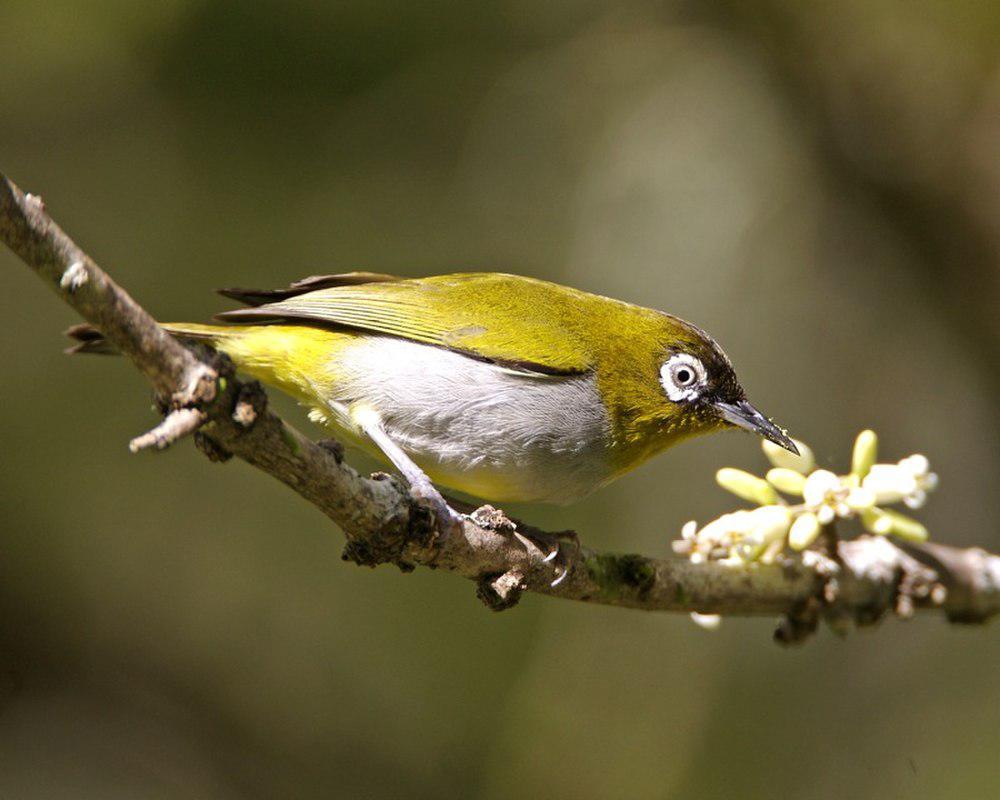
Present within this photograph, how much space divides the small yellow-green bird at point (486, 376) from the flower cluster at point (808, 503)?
11.7 inches

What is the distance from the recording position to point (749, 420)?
4297mm

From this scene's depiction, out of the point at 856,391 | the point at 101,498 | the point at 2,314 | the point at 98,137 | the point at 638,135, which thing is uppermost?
the point at 638,135

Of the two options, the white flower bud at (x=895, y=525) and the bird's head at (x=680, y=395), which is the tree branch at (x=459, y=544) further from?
the bird's head at (x=680, y=395)

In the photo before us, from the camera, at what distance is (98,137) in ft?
24.1

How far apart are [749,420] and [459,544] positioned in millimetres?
1514

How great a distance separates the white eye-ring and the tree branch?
2.44ft

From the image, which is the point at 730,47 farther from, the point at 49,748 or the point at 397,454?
the point at 49,748

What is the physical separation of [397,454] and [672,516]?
3571mm

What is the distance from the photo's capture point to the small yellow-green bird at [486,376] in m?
3.95

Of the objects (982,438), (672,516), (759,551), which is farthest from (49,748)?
(982,438)

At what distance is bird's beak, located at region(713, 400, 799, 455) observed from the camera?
4.16m

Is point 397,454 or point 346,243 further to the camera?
point 346,243

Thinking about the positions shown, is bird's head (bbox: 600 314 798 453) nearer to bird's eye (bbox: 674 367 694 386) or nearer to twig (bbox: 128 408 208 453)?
bird's eye (bbox: 674 367 694 386)

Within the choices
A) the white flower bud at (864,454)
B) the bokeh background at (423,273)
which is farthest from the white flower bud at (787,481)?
the bokeh background at (423,273)
